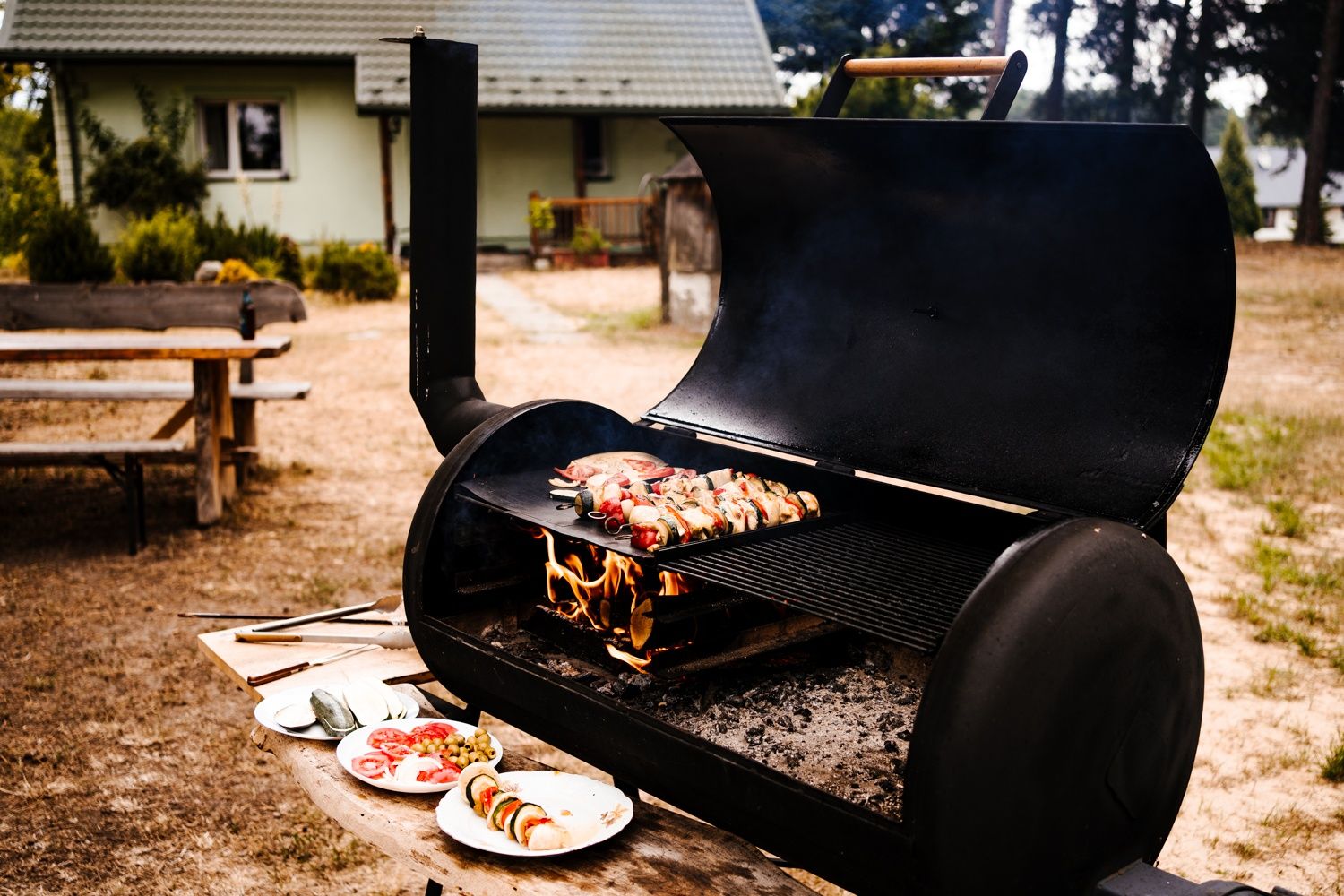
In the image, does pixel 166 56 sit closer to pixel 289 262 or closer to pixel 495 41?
pixel 289 262

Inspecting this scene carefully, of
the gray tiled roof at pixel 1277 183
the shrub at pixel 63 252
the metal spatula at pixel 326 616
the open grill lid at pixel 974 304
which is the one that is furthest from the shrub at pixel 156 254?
the gray tiled roof at pixel 1277 183

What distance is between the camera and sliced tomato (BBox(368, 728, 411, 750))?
2689 millimetres

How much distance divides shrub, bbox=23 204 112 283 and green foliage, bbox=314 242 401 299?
2.64m

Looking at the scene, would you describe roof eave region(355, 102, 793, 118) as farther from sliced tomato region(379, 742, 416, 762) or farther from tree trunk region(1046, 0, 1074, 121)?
sliced tomato region(379, 742, 416, 762)

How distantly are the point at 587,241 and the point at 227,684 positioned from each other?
1504cm

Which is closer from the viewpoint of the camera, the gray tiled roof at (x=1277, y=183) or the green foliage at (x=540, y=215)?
the green foliage at (x=540, y=215)

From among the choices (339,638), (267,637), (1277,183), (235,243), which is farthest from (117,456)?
(1277,183)

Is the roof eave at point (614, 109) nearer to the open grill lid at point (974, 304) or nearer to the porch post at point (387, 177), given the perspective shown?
the porch post at point (387, 177)

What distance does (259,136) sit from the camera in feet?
63.2

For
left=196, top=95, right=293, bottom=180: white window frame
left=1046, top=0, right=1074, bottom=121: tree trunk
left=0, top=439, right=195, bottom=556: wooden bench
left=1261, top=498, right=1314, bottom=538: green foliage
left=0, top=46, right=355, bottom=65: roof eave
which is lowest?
left=1261, top=498, right=1314, bottom=538: green foliage

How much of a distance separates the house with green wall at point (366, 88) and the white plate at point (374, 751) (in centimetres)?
1626

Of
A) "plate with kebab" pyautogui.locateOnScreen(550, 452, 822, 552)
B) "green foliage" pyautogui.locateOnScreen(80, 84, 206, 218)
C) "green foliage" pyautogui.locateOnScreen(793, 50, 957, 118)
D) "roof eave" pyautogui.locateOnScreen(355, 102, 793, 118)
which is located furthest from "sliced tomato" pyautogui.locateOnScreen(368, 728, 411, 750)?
"green foliage" pyautogui.locateOnScreen(793, 50, 957, 118)

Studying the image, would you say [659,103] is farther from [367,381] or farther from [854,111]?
[367,381]

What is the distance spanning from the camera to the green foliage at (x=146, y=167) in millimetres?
17953
